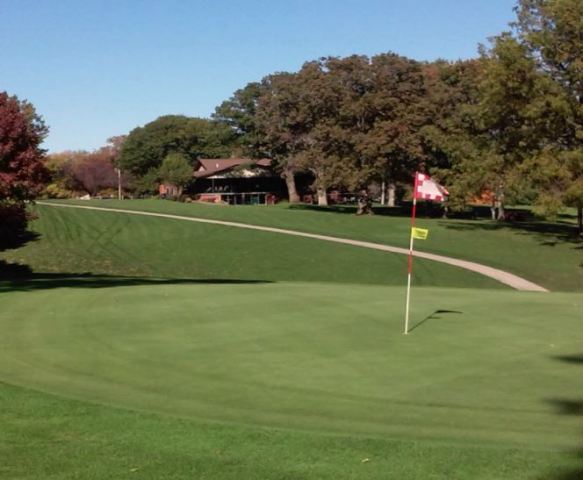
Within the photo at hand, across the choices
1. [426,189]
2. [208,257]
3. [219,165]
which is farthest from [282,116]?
[426,189]

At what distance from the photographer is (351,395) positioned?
8461 millimetres

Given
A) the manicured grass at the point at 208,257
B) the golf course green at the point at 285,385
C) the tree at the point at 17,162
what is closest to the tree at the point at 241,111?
the manicured grass at the point at 208,257

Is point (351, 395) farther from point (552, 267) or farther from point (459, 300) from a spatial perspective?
point (552, 267)

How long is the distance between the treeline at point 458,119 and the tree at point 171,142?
96.1 feet

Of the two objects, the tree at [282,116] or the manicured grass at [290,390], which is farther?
the tree at [282,116]

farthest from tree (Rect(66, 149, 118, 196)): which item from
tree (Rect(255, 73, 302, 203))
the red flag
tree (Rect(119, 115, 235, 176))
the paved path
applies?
the red flag

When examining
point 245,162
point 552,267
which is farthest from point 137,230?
point 245,162

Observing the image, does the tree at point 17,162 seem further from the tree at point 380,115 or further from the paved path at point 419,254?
the tree at point 380,115

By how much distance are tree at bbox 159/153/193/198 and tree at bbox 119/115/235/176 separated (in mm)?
16374

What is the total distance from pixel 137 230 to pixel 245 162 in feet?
194

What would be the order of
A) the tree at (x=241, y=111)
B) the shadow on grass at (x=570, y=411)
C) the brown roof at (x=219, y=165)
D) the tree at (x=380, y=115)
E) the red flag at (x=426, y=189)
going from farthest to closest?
the tree at (x=241, y=111)
the brown roof at (x=219, y=165)
the tree at (x=380, y=115)
the red flag at (x=426, y=189)
the shadow on grass at (x=570, y=411)

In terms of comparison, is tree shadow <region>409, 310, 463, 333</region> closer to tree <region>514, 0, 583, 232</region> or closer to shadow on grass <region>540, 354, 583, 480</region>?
shadow on grass <region>540, 354, 583, 480</region>

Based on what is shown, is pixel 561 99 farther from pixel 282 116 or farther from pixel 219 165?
pixel 219 165

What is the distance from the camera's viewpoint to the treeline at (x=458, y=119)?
133 feet
